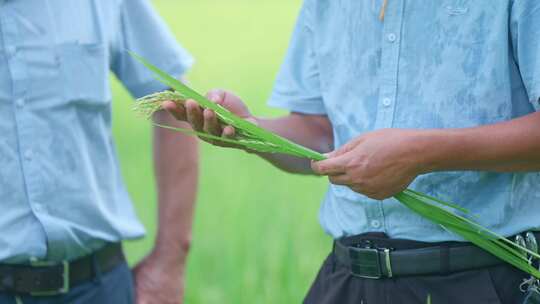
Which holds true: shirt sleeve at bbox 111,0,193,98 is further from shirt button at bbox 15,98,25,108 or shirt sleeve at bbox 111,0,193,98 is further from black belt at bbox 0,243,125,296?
black belt at bbox 0,243,125,296

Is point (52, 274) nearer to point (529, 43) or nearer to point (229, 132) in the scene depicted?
point (229, 132)

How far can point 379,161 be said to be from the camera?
221cm

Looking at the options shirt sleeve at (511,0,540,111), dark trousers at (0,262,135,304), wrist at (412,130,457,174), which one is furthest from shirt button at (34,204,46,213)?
shirt sleeve at (511,0,540,111)

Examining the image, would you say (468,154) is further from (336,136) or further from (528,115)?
(336,136)

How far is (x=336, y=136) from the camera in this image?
2.63m

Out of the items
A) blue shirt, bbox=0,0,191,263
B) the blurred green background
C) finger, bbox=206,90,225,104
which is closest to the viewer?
finger, bbox=206,90,225,104

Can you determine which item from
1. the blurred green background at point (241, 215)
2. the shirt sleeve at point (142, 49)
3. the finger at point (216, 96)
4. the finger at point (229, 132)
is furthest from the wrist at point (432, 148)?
the blurred green background at point (241, 215)

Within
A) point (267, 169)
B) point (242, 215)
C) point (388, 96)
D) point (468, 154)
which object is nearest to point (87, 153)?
point (388, 96)

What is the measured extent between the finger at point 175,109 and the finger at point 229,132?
0.12 metres

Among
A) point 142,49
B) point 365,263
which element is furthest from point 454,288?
point 142,49

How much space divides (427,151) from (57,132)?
3.83ft

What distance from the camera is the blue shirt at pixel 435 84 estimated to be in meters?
2.32

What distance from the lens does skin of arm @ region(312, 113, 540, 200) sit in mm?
2207

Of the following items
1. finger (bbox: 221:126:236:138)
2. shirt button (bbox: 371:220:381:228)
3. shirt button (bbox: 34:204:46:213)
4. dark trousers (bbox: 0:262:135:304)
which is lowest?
dark trousers (bbox: 0:262:135:304)
